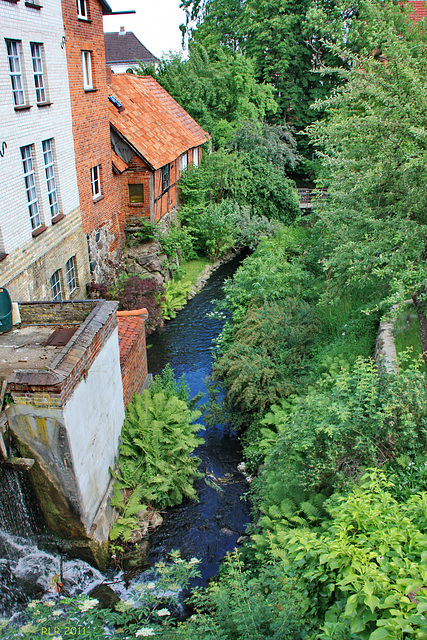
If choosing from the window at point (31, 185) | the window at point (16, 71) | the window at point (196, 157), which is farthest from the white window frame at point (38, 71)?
the window at point (196, 157)

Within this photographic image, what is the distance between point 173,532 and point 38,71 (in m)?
10.9

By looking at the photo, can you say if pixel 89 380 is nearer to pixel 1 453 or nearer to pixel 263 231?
pixel 1 453

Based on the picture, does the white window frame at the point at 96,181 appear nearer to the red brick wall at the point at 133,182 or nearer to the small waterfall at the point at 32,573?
the red brick wall at the point at 133,182

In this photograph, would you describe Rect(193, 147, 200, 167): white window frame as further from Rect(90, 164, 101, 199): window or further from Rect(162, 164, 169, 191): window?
Rect(90, 164, 101, 199): window

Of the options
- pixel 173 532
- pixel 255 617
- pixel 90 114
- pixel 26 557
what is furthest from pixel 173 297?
pixel 255 617

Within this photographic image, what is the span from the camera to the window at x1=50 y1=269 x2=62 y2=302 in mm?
12375

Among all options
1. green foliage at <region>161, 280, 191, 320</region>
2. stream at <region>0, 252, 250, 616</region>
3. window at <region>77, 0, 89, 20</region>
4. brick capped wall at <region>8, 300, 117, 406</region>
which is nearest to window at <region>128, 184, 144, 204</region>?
green foliage at <region>161, 280, 191, 320</region>

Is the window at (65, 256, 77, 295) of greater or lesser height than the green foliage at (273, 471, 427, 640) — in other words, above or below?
below

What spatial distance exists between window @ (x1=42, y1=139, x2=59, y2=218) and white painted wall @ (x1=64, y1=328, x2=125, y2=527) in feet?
19.4

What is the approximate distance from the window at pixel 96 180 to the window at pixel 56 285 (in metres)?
3.76

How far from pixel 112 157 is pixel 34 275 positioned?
7.63 meters

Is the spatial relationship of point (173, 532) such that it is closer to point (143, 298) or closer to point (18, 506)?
point (18, 506)

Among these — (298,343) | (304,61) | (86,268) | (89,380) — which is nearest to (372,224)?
(298,343)

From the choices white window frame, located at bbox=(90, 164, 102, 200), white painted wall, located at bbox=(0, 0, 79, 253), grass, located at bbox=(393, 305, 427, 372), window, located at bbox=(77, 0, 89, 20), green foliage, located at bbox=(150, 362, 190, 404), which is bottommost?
green foliage, located at bbox=(150, 362, 190, 404)
